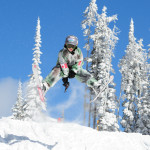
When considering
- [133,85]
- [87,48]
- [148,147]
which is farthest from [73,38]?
[133,85]

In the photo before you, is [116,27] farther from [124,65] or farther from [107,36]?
[124,65]

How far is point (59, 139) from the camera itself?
14664 millimetres

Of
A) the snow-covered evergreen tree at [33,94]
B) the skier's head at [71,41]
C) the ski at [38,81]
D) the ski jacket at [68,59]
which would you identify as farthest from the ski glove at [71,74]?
the snow-covered evergreen tree at [33,94]

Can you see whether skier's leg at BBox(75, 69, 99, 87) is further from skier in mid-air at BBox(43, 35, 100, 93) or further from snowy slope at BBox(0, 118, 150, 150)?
snowy slope at BBox(0, 118, 150, 150)

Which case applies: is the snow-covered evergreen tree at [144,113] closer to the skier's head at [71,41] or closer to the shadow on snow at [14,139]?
the shadow on snow at [14,139]

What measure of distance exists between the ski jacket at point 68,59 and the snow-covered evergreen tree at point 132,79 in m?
26.3

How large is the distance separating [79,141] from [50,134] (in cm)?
188

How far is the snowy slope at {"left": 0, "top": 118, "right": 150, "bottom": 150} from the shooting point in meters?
13.5

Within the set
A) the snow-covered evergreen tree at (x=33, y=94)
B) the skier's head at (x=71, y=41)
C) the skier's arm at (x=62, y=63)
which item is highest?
the snow-covered evergreen tree at (x=33, y=94)

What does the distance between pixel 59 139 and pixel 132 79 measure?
81.9 feet

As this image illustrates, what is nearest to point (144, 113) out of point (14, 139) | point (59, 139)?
point (59, 139)

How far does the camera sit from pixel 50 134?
608 inches

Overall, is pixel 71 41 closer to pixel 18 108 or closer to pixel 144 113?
pixel 144 113

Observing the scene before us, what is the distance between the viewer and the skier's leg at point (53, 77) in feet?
36.3
